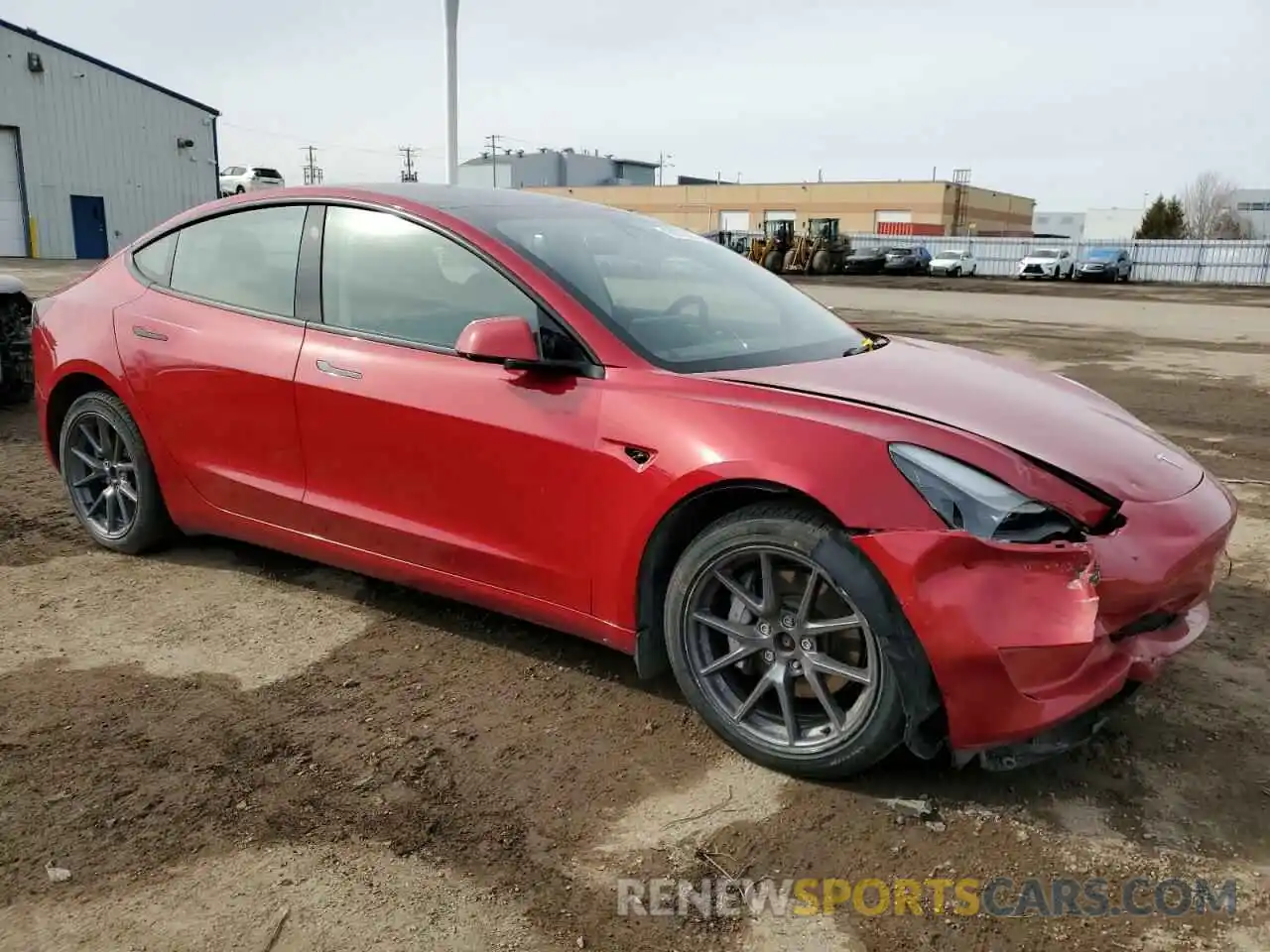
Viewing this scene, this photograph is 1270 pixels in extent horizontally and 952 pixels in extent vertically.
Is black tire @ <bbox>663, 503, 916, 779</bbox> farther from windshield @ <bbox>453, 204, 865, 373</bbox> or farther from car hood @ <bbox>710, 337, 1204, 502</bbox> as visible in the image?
windshield @ <bbox>453, 204, 865, 373</bbox>

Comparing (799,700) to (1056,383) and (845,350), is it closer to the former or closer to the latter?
(845,350)

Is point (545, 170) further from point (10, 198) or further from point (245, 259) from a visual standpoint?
Result: point (245, 259)

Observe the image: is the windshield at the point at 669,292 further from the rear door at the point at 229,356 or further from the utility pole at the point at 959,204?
the utility pole at the point at 959,204

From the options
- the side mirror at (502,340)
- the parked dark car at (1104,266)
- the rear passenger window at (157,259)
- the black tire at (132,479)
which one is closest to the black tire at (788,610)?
the side mirror at (502,340)

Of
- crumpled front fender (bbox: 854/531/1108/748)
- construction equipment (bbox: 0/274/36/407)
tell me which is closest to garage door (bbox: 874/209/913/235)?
construction equipment (bbox: 0/274/36/407)

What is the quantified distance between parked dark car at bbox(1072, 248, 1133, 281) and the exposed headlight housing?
140 feet

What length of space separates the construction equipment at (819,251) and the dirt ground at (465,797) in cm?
3805

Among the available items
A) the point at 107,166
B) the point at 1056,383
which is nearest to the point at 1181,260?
the point at 107,166

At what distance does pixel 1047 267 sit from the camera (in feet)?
138

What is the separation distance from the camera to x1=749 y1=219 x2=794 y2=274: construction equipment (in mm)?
41406

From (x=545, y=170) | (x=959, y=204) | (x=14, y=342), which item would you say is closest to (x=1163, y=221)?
(x=959, y=204)

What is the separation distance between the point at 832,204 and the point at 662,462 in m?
79.7

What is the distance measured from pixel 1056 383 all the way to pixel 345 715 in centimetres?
263

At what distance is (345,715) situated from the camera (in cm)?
307
